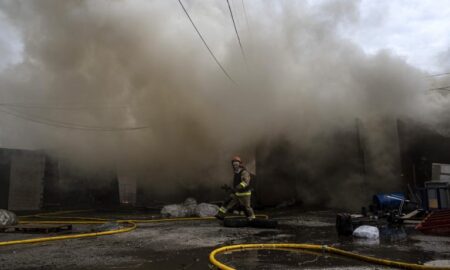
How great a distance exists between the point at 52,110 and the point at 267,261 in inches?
482

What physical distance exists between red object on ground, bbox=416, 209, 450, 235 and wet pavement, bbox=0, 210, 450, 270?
0.84 ft

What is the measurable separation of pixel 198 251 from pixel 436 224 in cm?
427

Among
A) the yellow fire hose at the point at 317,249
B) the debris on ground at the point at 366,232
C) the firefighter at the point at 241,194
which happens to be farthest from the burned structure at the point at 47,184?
the debris on ground at the point at 366,232

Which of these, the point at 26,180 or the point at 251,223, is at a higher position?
the point at 26,180

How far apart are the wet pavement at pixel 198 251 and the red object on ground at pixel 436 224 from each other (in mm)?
257

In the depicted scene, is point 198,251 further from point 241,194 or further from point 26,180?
point 26,180

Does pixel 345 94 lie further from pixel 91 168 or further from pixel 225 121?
pixel 91 168

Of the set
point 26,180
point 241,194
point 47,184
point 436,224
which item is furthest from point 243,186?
point 26,180

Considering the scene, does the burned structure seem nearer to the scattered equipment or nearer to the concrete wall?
the concrete wall

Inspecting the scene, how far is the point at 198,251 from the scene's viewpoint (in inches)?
175

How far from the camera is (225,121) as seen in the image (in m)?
12.3

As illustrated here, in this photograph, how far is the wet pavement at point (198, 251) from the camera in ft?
12.2

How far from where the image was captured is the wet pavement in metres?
3.73

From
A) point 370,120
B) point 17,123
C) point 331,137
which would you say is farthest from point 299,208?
point 17,123
